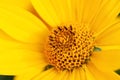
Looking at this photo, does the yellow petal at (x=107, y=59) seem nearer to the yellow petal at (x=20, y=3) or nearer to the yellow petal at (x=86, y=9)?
the yellow petal at (x=86, y=9)

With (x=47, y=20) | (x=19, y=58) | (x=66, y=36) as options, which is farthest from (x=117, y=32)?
(x=19, y=58)

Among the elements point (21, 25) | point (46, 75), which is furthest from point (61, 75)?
point (21, 25)

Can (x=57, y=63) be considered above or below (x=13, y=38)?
below

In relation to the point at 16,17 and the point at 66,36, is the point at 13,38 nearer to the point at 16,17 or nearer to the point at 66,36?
the point at 16,17

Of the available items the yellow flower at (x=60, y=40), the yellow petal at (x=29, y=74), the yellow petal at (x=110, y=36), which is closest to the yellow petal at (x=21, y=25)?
the yellow flower at (x=60, y=40)

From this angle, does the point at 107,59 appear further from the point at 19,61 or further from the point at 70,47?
the point at 19,61

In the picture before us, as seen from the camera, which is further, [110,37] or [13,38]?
[13,38]

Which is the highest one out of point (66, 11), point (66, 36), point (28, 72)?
point (66, 11)
